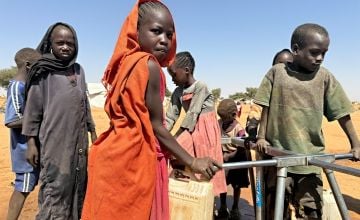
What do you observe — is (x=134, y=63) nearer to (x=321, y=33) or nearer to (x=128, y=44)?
(x=128, y=44)

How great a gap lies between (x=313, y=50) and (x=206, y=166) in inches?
48.9

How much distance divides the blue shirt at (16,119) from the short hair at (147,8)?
1924mm

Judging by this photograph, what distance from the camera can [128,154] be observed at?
5.81 ft

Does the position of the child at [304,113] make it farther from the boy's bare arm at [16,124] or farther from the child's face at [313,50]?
the boy's bare arm at [16,124]

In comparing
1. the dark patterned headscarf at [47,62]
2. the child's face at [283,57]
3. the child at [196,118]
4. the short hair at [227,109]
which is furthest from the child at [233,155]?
the dark patterned headscarf at [47,62]

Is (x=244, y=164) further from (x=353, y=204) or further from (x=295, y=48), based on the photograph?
(x=353, y=204)

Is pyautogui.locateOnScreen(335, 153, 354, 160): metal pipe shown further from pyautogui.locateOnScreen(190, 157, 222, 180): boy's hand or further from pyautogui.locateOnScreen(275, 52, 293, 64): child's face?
pyautogui.locateOnScreen(275, 52, 293, 64): child's face

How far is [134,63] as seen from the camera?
1.79 m

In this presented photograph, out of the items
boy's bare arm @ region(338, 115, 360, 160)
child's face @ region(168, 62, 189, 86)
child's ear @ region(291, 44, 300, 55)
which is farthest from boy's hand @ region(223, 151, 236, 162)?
child's ear @ region(291, 44, 300, 55)

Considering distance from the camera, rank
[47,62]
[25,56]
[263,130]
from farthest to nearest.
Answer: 1. [25,56]
2. [47,62]
3. [263,130]

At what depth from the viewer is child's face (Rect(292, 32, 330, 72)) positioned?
8.31 ft

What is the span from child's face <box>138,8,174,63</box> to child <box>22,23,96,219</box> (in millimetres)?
1357

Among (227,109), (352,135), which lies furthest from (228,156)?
(352,135)

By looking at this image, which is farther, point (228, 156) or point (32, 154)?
point (228, 156)
